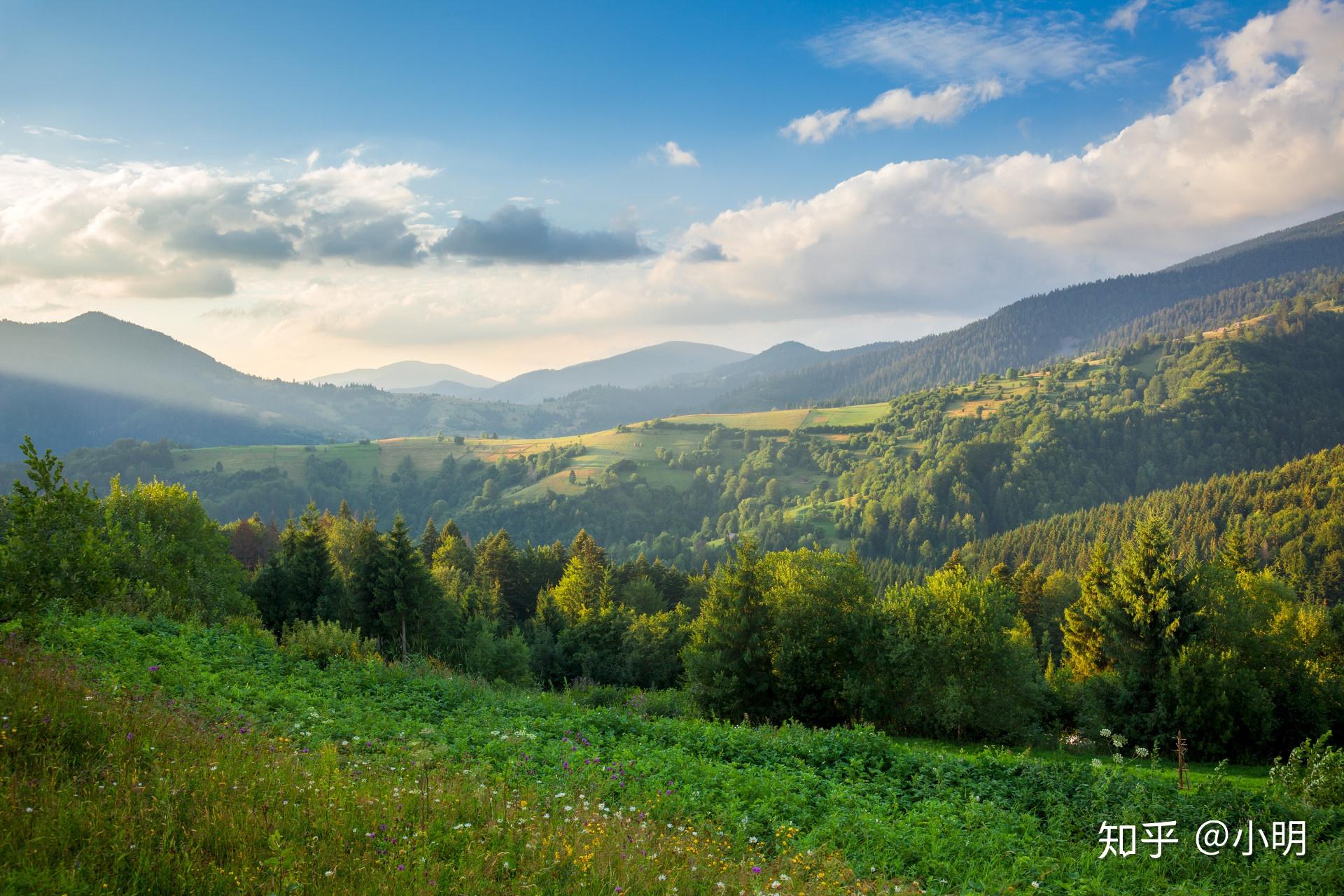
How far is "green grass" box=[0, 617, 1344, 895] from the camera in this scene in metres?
5.89

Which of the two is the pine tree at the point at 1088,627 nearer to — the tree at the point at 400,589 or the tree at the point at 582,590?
the tree at the point at 582,590

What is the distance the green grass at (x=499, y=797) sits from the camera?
5887 millimetres

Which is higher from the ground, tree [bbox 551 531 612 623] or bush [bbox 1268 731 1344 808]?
bush [bbox 1268 731 1344 808]

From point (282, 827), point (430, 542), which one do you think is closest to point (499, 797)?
point (282, 827)

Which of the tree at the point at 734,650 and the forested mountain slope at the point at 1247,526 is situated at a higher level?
the tree at the point at 734,650

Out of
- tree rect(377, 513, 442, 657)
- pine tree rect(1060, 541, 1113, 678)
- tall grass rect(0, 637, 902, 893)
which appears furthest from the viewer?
tree rect(377, 513, 442, 657)

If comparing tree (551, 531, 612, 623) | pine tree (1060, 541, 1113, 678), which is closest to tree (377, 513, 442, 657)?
tree (551, 531, 612, 623)

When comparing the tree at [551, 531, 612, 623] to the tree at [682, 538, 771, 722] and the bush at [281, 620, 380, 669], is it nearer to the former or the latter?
the tree at [682, 538, 771, 722]

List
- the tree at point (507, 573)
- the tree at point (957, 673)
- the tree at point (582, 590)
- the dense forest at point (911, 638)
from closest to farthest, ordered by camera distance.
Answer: the tree at point (957, 673)
the dense forest at point (911, 638)
the tree at point (582, 590)
the tree at point (507, 573)

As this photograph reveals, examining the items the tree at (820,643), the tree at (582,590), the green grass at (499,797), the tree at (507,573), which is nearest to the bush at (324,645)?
the green grass at (499,797)

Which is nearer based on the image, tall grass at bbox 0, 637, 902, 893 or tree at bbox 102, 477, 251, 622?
tall grass at bbox 0, 637, 902, 893

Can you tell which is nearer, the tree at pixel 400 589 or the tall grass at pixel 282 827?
the tall grass at pixel 282 827

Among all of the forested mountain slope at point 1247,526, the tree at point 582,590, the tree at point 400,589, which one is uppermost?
the tree at point 400,589

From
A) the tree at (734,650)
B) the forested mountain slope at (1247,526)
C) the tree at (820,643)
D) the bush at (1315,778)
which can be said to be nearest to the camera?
the bush at (1315,778)
